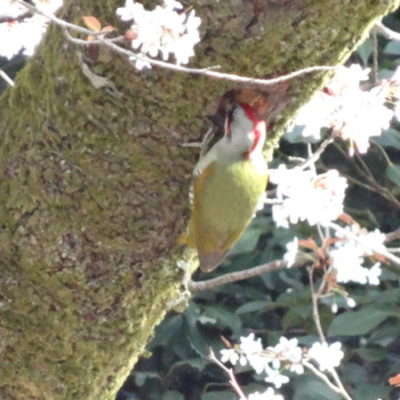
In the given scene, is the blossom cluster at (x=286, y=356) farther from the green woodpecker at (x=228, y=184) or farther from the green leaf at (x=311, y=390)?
the green leaf at (x=311, y=390)

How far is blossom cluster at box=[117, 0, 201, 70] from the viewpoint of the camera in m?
1.14

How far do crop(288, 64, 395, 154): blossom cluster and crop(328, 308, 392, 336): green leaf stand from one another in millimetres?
1103

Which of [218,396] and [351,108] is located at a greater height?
[351,108]

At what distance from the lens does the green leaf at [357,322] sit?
252cm

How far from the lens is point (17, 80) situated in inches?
56.4

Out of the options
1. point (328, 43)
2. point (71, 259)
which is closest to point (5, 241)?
point (71, 259)

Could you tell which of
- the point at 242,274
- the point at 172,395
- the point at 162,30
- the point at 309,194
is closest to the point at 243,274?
the point at 242,274

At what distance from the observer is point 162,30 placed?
3.81 ft

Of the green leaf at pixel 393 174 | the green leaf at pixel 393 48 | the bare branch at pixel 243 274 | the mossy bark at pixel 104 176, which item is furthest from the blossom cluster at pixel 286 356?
the green leaf at pixel 393 48

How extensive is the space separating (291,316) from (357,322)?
246 mm

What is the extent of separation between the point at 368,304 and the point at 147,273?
51.8 inches

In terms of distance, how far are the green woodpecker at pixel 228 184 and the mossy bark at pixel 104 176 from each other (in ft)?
0.13

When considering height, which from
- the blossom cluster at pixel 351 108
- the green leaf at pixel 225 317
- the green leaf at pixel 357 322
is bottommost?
the green leaf at pixel 225 317

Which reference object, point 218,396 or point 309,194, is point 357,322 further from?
point 309,194
